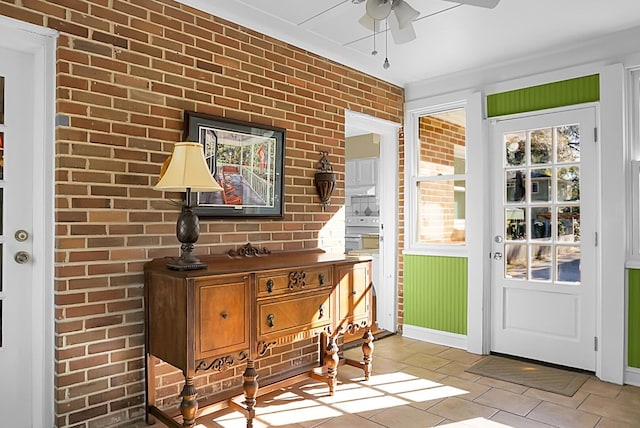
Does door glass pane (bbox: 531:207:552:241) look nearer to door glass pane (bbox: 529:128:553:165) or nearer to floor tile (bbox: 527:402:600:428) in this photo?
door glass pane (bbox: 529:128:553:165)

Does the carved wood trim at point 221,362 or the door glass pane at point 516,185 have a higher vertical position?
the door glass pane at point 516,185

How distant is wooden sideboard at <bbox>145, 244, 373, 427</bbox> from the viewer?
2182 mm

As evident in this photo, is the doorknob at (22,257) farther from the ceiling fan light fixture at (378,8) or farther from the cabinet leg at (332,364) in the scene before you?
the ceiling fan light fixture at (378,8)

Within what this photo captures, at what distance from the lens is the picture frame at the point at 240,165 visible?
2.76 meters

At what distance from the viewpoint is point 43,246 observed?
7.36 ft

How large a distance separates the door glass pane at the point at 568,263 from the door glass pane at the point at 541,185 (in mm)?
428

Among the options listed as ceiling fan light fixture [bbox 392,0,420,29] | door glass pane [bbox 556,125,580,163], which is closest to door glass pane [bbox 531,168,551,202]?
door glass pane [bbox 556,125,580,163]

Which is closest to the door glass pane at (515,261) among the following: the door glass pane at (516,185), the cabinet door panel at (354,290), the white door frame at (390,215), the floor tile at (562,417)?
the door glass pane at (516,185)

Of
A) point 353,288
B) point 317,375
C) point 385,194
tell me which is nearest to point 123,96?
point 353,288

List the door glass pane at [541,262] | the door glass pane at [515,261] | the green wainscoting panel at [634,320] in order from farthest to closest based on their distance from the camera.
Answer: the door glass pane at [515,261] → the door glass pane at [541,262] → the green wainscoting panel at [634,320]

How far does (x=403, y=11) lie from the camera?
2.25 meters

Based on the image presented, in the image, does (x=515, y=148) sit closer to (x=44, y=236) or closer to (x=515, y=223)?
(x=515, y=223)

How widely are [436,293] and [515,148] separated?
1.51 metres

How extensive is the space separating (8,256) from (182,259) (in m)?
0.88
